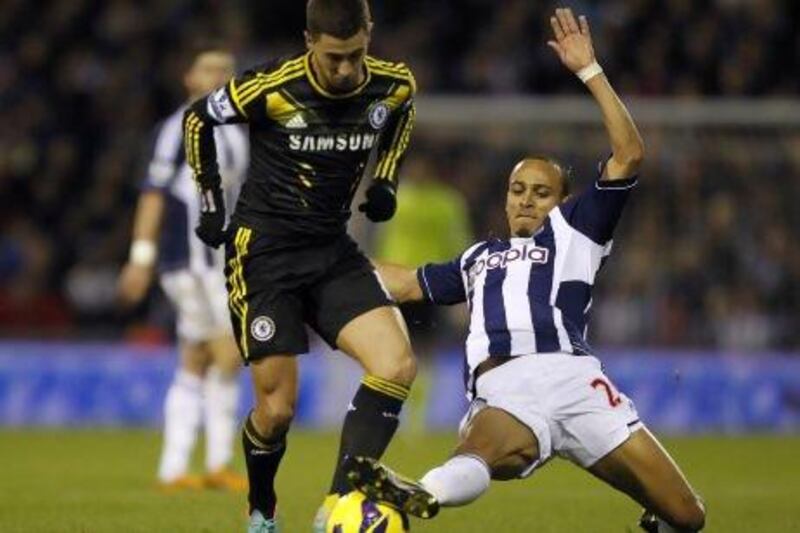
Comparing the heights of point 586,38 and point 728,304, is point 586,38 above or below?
above

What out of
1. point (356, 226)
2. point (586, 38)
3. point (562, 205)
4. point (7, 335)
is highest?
point (586, 38)

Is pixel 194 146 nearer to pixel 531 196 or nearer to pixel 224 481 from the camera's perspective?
pixel 531 196

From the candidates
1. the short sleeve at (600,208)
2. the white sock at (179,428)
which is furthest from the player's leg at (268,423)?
the white sock at (179,428)

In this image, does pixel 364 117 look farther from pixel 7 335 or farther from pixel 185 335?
pixel 7 335

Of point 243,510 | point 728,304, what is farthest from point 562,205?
point 728,304

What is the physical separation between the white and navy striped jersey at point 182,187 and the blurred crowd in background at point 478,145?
4.54m

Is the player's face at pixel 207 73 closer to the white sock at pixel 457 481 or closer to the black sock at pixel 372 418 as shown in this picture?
the black sock at pixel 372 418

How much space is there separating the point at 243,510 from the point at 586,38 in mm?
3285

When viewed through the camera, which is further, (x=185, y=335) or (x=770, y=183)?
(x=770, y=183)

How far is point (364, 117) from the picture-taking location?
8242mm

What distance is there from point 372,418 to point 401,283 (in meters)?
0.71

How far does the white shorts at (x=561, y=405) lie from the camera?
7434 millimetres

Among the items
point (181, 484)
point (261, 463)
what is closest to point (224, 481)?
point (181, 484)

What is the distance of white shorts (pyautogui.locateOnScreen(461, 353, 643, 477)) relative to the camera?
293 inches
